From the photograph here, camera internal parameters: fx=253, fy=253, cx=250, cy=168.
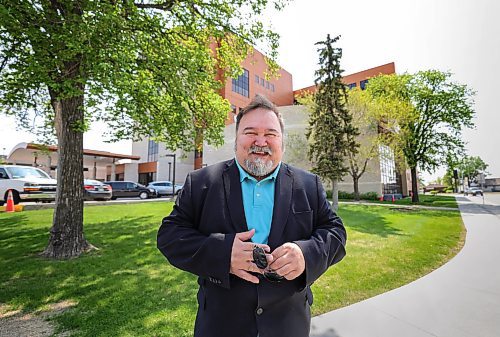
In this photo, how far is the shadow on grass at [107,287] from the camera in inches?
125

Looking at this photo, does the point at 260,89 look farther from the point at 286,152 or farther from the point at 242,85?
the point at 286,152

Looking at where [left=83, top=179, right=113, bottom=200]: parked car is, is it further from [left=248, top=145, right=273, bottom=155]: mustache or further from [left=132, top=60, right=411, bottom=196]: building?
[left=248, top=145, right=273, bottom=155]: mustache

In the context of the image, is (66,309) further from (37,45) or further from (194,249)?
(37,45)

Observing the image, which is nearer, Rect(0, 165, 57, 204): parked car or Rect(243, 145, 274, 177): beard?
Rect(243, 145, 274, 177): beard

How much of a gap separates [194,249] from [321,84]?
19.8 m

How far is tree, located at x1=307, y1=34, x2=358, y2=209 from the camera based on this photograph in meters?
18.0

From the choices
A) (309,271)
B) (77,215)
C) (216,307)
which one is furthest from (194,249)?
(77,215)

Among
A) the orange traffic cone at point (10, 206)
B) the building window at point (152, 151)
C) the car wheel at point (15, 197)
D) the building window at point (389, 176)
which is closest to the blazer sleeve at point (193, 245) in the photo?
the orange traffic cone at point (10, 206)

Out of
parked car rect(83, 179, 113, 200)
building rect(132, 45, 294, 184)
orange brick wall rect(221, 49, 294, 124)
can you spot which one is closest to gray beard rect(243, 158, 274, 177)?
parked car rect(83, 179, 113, 200)

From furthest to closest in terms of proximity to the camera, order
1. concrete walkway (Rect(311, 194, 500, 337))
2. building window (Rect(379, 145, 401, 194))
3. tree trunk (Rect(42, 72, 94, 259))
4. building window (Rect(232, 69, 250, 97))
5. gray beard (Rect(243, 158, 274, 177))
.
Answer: building window (Rect(232, 69, 250, 97)) < building window (Rect(379, 145, 401, 194)) < tree trunk (Rect(42, 72, 94, 259)) < concrete walkway (Rect(311, 194, 500, 337)) < gray beard (Rect(243, 158, 274, 177))

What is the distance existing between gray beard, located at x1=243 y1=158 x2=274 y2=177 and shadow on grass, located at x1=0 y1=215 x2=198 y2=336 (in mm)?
2484

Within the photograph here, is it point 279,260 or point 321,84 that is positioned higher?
point 321,84

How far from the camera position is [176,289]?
4.25 meters

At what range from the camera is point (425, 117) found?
2566 cm
